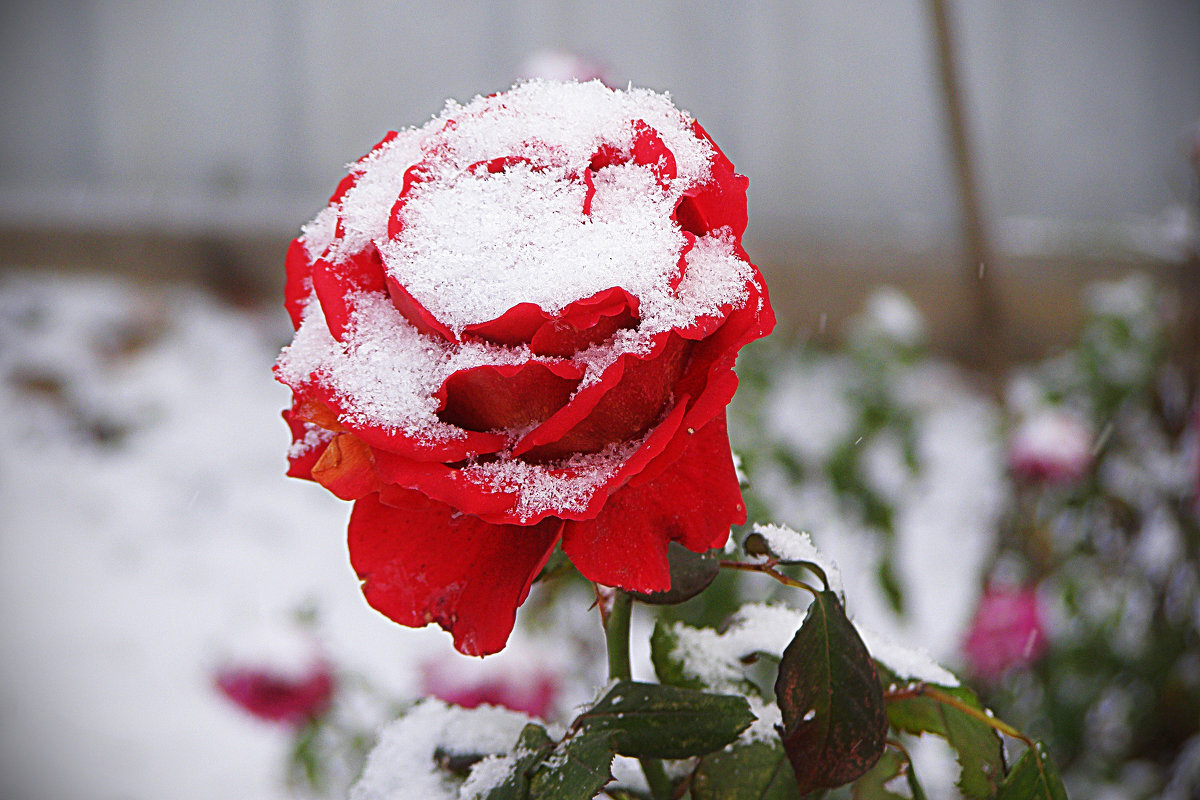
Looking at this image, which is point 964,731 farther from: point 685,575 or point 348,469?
point 348,469

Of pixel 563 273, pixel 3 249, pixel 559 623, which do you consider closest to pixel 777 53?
pixel 559 623

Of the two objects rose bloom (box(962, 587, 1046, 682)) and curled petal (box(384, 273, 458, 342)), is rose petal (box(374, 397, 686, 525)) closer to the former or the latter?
curled petal (box(384, 273, 458, 342))

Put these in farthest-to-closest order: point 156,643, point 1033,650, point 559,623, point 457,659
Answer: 1. point 156,643
2. point 559,623
3. point 1033,650
4. point 457,659

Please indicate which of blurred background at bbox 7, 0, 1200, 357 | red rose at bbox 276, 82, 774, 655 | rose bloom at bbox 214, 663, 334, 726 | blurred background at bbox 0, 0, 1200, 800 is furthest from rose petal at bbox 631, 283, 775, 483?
blurred background at bbox 7, 0, 1200, 357

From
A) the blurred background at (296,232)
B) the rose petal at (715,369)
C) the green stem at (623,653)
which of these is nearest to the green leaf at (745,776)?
the green stem at (623,653)

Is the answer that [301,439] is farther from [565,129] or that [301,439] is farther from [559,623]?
[559,623]

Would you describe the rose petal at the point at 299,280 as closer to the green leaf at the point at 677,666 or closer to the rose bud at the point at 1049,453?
the green leaf at the point at 677,666
